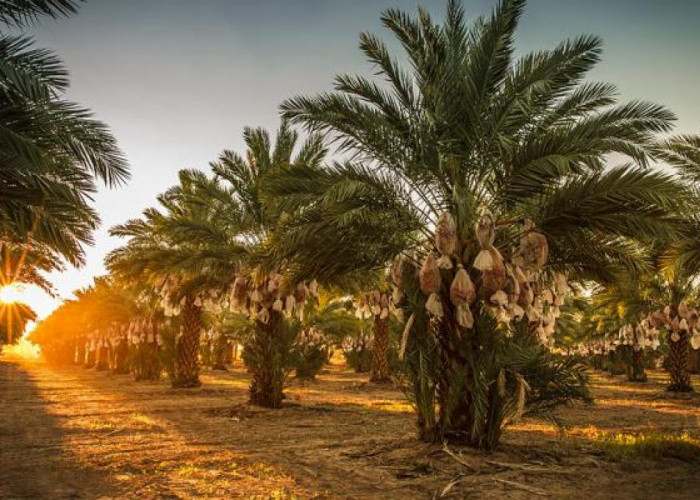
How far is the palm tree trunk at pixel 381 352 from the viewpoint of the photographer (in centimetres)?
2162

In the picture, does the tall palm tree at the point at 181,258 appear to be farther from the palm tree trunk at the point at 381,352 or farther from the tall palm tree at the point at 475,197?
the palm tree trunk at the point at 381,352

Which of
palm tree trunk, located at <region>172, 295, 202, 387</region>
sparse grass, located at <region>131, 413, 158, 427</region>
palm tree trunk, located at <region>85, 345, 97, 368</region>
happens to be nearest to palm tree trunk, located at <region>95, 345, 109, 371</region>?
palm tree trunk, located at <region>85, 345, 97, 368</region>

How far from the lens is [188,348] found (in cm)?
1888

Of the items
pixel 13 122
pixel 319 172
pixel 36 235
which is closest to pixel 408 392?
pixel 319 172

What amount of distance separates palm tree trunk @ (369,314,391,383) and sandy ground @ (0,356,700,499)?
32.8 ft

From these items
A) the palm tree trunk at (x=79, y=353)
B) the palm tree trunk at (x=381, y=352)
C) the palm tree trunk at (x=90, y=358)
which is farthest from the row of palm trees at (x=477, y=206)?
the palm tree trunk at (x=79, y=353)

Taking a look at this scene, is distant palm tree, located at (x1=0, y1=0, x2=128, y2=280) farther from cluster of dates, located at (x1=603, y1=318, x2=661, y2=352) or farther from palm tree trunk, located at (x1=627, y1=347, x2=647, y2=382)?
palm tree trunk, located at (x1=627, y1=347, x2=647, y2=382)

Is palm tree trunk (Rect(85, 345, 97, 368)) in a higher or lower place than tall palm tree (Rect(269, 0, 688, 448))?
lower

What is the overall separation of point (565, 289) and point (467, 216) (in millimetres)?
2985

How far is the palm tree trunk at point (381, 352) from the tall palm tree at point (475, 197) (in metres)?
13.4

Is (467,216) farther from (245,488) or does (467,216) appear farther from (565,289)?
(245,488)

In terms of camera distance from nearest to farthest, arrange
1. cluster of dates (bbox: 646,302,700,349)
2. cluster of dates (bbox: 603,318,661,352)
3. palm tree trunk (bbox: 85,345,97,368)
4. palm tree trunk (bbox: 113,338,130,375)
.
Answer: cluster of dates (bbox: 646,302,700,349) → cluster of dates (bbox: 603,318,661,352) → palm tree trunk (bbox: 113,338,130,375) → palm tree trunk (bbox: 85,345,97,368)

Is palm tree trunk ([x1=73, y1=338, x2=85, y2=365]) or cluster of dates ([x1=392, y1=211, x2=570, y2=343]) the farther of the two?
palm tree trunk ([x1=73, y1=338, x2=85, y2=365])

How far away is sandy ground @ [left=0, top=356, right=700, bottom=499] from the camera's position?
5.36 m
